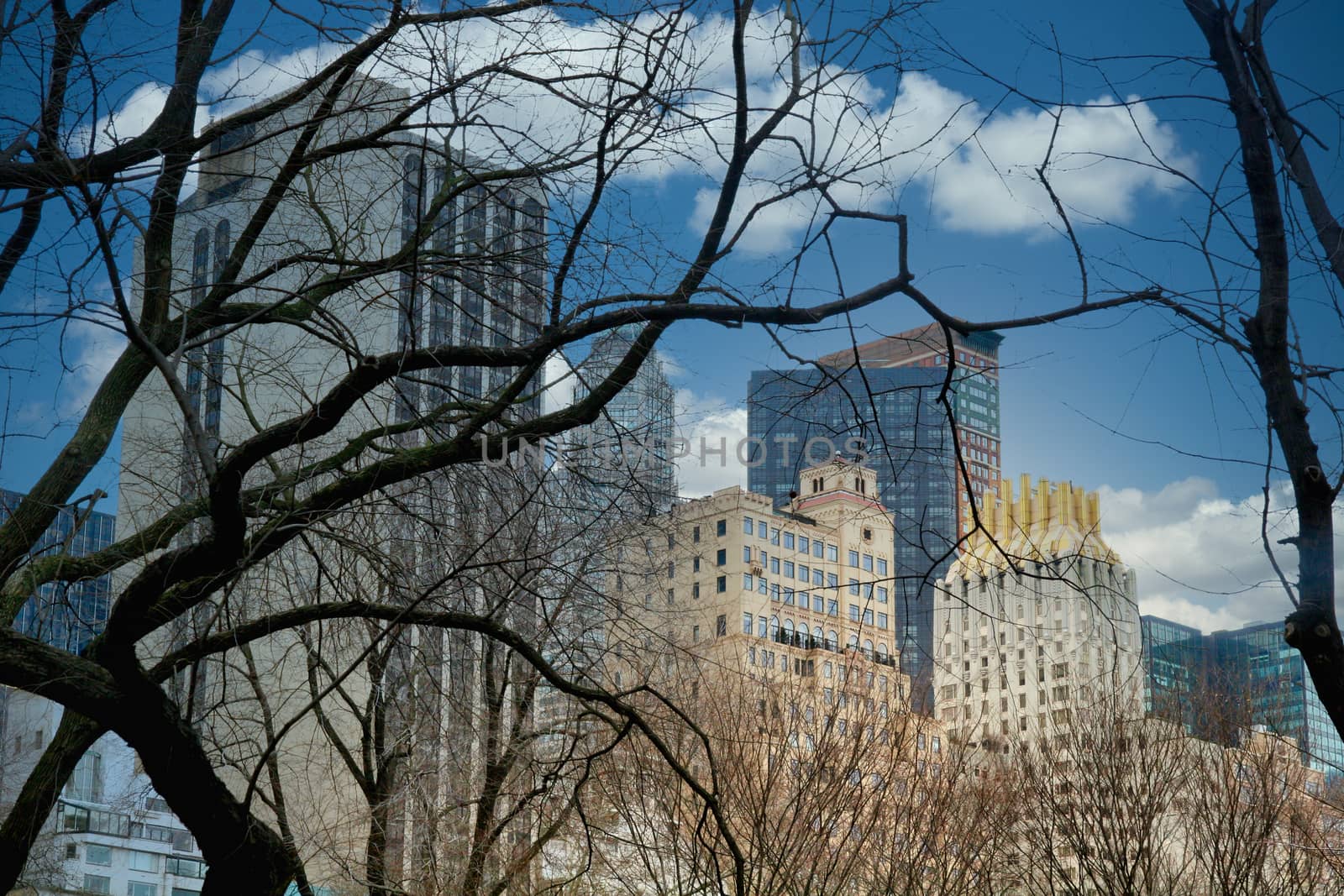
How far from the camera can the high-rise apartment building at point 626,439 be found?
6.41 metres

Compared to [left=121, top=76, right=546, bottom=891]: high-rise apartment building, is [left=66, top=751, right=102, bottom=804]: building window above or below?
below

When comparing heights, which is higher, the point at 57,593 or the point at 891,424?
the point at 891,424

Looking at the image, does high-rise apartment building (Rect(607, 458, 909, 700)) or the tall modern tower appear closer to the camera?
the tall modern tower

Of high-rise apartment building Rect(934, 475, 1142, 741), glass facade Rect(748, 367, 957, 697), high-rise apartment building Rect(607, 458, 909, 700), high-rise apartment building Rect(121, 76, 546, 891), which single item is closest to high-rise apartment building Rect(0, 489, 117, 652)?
high-rise apartment building Rect(121, 76, 546, 891)

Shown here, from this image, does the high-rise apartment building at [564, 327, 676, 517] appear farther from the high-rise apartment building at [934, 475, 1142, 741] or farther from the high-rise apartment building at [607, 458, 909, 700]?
the high-rise apartment building at [934, 475, 1142, 741]

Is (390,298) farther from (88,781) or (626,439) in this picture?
(88,781)

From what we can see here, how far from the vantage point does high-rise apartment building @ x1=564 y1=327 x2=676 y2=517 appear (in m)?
6.41

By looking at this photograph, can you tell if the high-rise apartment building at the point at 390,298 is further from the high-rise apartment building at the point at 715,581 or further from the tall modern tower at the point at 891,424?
the tall modern tower at the point at 891,424

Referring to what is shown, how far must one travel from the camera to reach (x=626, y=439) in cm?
683

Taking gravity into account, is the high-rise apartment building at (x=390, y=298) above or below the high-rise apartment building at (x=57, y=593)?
above

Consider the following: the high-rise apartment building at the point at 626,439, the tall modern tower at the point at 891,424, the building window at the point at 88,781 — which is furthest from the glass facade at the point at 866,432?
the building window at the point at 88,781

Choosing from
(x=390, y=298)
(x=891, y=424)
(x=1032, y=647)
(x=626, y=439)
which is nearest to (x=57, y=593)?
(x=390, y=298)

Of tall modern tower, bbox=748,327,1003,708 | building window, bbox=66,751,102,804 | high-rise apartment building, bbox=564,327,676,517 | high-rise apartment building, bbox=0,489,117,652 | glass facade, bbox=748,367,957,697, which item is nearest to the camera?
tall modern tower, bbox=748,327,1003,708

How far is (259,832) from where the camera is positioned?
21.2 feet
